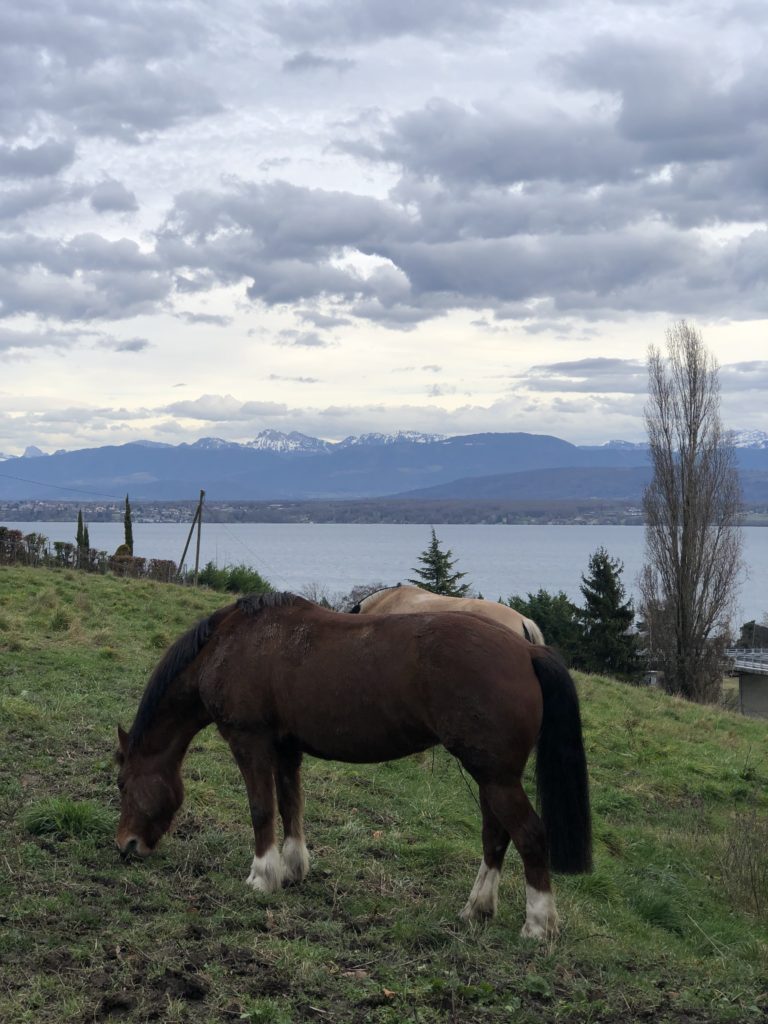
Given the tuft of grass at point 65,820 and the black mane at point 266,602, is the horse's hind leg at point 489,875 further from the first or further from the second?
the tuft of grass at point 65,820

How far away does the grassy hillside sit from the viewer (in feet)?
14.0

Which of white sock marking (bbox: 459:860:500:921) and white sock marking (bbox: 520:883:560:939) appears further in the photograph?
white sock marking (bbox: 459:860:500:921)

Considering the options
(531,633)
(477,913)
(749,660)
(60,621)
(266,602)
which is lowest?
(749,660)

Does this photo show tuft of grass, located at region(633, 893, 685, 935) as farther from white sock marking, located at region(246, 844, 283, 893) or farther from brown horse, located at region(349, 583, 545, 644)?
white sock marking, located at region(246, 844, 283, 893)

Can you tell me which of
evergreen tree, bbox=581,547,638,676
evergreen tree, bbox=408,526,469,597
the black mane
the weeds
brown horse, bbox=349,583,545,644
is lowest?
evergreen tree, bbox=581,547,638,676

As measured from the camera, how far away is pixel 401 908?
5539mm

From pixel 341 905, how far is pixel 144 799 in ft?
4.81

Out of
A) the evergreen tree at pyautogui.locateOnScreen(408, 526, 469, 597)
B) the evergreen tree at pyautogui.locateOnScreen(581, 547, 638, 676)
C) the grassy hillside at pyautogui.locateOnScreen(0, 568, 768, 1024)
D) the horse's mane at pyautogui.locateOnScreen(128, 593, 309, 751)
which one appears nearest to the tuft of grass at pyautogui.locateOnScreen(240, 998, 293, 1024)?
the grassy hillside at pyautogui.locateOnScreen(0, 568, 768, 1024)

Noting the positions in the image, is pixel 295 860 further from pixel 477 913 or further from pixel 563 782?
pixel 563 782

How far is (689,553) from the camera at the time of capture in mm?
34500

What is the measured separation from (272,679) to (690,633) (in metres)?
31.0

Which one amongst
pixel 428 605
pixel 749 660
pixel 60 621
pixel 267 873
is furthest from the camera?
pixel 749 660

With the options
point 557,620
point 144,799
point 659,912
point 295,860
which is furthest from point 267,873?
point 557,620

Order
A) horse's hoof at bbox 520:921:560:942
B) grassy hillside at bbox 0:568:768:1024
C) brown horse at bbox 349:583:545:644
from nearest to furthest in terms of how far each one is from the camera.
Answer: grassy hillside at bbox 0:568:768:1024 < horse's hoof at bbox 520:921:560:942 < brown horse at bbox 349:583:545:644
